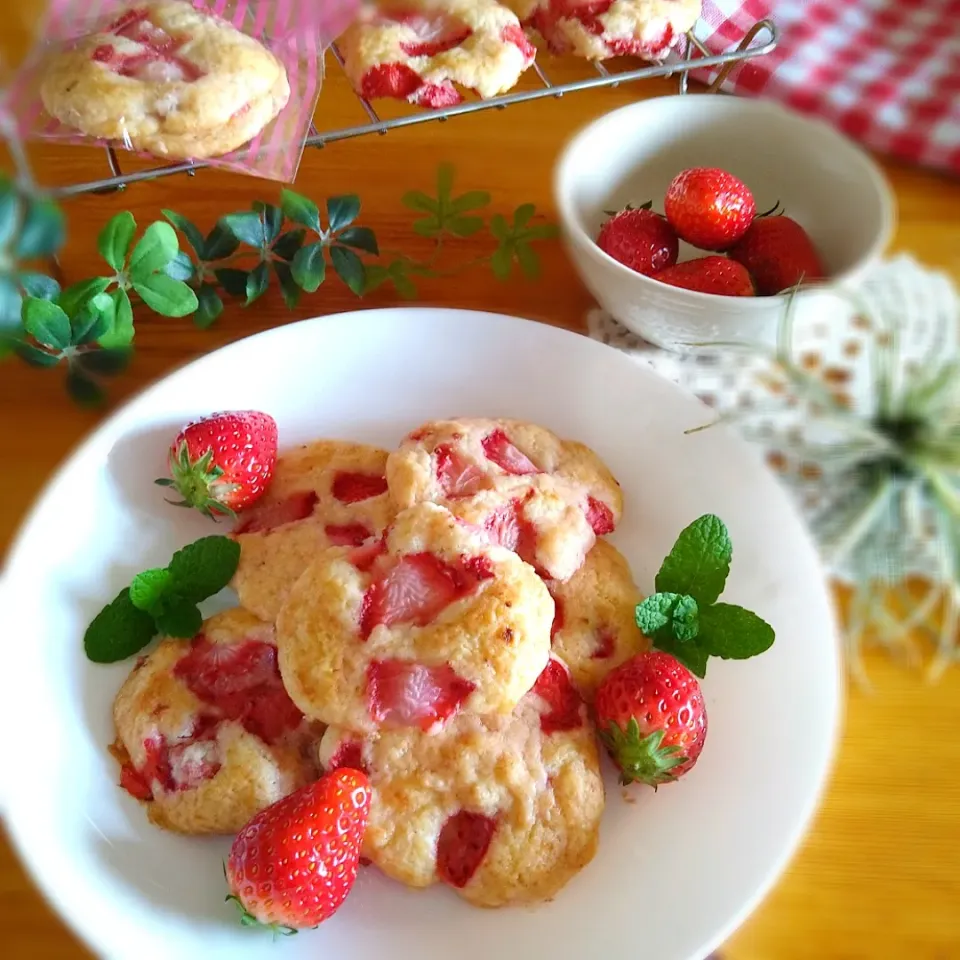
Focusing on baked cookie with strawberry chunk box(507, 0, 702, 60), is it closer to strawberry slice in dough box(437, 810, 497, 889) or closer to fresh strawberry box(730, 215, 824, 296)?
fresh strawberry box(730, 215, 824, 296)

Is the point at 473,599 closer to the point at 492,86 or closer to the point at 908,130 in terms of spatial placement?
the point at 492,86

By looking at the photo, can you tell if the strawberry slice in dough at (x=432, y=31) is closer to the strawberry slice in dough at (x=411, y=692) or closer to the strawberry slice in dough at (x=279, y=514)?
the strawberry slice in dough at (x=279, y=514)

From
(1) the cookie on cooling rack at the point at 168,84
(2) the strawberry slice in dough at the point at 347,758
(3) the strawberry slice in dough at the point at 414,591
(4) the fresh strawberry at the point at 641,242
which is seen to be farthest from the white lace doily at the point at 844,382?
(1) the cookie on cooling rack at the point at 168,84

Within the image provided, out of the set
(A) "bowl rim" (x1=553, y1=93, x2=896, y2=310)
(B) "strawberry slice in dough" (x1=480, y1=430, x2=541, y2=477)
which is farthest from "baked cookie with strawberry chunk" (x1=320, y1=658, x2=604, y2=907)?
(A) "bowl rim" (x1=553, y1=93, x2=896, y2=310)

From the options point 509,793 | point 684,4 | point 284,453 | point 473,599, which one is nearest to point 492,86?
point 684,4

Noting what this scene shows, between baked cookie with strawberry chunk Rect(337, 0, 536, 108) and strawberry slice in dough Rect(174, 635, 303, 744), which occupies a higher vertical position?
baked cookie with strawberry chunk Rect(337, 0, 536, 108)

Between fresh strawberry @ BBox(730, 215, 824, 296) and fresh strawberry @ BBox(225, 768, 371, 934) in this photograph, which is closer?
fresh strawberry @ BBox(225, 768, 371, 934)
